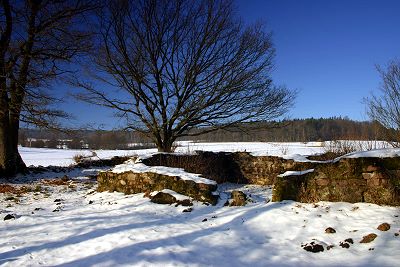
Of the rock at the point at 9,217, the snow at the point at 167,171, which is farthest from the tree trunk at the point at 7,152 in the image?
the rock at the point at 9,217

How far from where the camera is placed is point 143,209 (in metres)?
7.07

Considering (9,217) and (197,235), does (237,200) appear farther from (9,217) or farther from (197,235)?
(9,217)

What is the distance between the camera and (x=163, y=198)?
752 centimetres

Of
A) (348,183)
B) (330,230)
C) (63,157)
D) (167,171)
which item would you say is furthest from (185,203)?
(63,157)

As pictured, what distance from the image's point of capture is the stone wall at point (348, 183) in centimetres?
604

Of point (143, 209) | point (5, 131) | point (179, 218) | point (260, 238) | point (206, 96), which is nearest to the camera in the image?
point (260, 238)

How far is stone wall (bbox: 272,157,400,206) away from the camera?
19.8 feet

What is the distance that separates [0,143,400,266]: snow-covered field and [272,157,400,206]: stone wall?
0.76 ft

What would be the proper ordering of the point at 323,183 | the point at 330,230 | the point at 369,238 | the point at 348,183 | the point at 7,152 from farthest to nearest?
the point at 7,152 → the point at 323,183 → the point at 348,183 → the point at 330,230 → the point at 369,238

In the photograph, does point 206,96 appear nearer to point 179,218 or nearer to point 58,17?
point 58,17

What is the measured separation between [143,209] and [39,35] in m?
7.27

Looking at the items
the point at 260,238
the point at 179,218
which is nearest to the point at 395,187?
the point at 260,238

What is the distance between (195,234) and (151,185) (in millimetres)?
3105

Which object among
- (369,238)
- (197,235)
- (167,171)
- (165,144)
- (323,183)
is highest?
(165,144)
